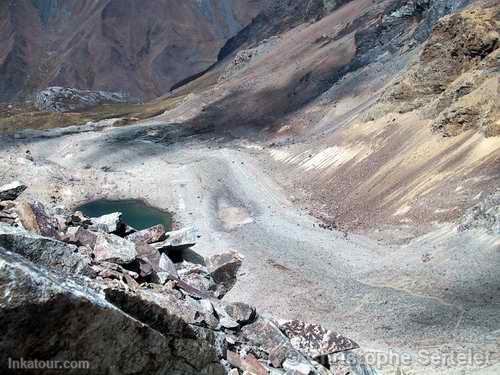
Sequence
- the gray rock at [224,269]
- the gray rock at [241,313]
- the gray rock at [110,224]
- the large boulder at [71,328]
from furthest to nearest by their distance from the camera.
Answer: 1. the gray rock at [224,269]
2. the gray rock at [110,224]
3. the gray rock at [241,313]
4. the large boulder at [71,328]

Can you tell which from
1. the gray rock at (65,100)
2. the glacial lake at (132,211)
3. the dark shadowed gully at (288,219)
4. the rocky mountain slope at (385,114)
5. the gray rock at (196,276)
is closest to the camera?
the dark shadowed gully at (288,219)

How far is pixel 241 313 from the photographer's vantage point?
745 inches

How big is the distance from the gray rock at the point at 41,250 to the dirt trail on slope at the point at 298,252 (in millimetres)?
13790

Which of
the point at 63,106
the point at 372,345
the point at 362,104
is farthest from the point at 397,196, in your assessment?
the point at 63,106

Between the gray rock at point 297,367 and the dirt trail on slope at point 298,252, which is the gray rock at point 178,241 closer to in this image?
the dirt trail on slope at point 298,252

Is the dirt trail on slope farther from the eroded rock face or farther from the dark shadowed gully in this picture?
the eroded rock face

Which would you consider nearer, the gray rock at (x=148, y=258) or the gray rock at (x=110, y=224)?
the gray rock at (x=148, y=258)

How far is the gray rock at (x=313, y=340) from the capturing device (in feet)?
60.9

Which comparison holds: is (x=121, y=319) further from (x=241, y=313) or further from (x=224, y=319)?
(x=241, y=313)

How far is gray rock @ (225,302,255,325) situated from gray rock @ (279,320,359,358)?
1425 mm

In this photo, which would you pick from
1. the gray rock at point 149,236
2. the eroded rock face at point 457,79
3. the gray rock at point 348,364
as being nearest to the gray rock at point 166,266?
the gray rock at point 149,236

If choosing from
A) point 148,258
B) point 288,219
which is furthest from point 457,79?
point 148,258

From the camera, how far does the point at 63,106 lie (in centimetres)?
14188

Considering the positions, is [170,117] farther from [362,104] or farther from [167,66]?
[167,66]
